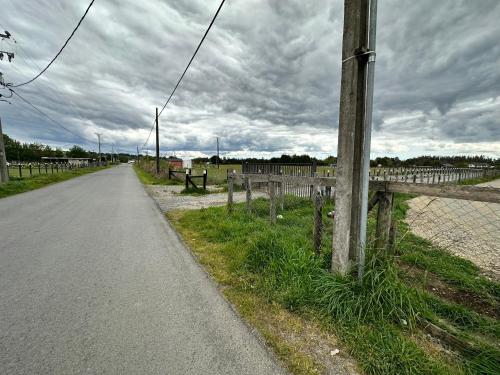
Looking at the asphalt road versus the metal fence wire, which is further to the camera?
the metal fence wire

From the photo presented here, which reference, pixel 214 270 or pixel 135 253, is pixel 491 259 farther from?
pixel 135 253

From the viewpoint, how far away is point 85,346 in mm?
2121

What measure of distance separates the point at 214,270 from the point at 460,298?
3283 millimetres

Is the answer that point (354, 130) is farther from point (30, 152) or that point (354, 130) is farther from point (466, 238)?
point (30, 152)

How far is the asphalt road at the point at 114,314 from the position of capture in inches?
77.5

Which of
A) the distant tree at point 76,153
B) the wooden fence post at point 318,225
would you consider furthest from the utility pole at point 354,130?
the distant tree at point 76,153

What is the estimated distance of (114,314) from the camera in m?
2.59

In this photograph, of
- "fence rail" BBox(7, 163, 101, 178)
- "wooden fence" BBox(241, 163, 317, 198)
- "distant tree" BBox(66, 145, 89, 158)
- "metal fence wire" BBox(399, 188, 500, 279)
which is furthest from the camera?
"distant tree" BBox(66, 145, 89, 158)

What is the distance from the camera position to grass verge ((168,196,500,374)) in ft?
6.55

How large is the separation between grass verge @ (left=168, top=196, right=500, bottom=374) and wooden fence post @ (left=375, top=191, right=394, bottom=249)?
0.58ft

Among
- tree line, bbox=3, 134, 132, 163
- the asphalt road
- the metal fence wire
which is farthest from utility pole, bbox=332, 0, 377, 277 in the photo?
tree line, bbox=3, 134, 132, 163

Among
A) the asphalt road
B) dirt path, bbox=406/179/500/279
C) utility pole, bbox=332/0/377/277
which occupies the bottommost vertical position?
dirt path, bbox=406/179/500/279

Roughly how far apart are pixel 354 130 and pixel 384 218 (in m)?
1.18

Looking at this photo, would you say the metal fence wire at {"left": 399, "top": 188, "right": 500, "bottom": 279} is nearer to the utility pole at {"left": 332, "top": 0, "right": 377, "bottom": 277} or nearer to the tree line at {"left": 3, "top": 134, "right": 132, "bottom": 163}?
the utility pole at {"left": 332, "top": 0, "right": 377, "bottom": 277}
